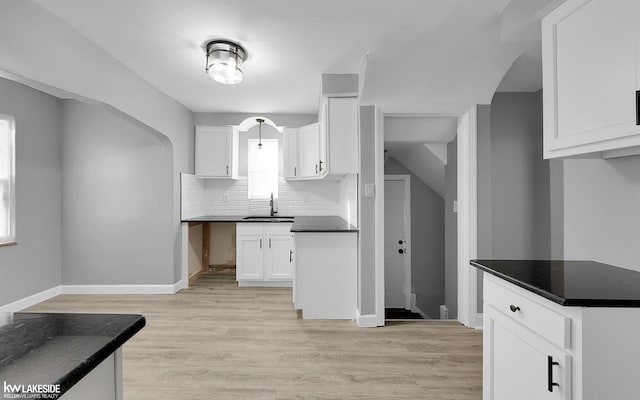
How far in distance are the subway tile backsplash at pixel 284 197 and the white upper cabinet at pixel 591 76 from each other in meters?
3.72

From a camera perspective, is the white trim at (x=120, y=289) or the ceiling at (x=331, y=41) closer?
the ceiling at (x=331, y=41)

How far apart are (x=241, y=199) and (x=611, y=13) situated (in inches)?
188

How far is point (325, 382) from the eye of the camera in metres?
2.20

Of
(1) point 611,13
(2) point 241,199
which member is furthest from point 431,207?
(1) point 611,13

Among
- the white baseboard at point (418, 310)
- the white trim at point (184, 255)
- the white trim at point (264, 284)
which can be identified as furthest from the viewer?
the white baseboard at point (418, 310)

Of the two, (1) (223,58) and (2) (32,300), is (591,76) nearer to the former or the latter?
(1) (223,58)

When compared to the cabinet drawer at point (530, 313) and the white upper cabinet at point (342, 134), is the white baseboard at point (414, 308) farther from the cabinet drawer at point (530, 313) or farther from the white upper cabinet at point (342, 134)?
the cabinet drawer at point (530, 313)

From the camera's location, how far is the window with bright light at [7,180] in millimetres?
3549

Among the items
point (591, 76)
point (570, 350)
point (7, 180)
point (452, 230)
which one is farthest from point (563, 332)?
point (7, 180)

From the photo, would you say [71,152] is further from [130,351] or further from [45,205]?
[130,351]

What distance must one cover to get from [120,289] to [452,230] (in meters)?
4.32

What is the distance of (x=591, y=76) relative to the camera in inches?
55.5

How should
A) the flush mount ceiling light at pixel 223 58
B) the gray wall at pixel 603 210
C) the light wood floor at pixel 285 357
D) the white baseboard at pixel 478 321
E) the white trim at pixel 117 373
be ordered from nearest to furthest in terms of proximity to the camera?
the white trim at pixel 117 373 → the gray wall at pixel 603 210 → the light wood floor at pixel 285 357 → the flush mount ceiling light at pixel 223 58 → the white baseboard at pixel 478 321

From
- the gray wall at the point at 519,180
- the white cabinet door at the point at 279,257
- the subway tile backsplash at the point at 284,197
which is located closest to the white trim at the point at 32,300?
the subway tile backsplash at the point at 284,197
